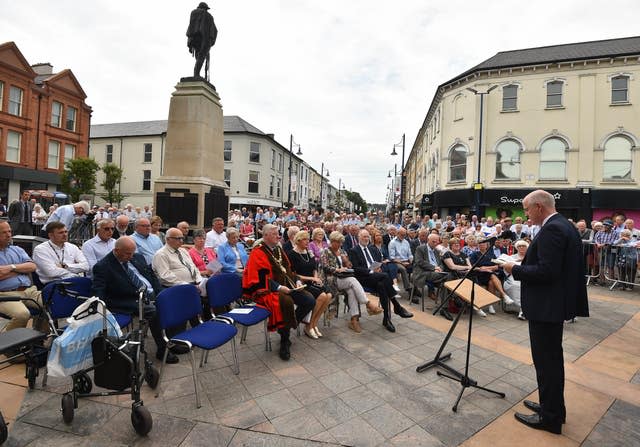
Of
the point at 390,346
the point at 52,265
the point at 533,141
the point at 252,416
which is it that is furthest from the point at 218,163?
the point at 533,141

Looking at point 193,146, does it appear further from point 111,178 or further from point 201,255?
point 111,178

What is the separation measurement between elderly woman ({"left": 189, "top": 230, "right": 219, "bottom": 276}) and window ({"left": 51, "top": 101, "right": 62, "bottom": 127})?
99.8 ft

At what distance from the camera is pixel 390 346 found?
488 cm

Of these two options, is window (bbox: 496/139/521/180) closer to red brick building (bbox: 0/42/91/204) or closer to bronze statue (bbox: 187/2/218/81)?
bronze statue (bbox: 187/2/218/81)

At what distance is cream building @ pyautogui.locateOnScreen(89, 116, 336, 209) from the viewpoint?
37125 millimetres

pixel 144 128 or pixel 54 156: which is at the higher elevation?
pixel 144 128

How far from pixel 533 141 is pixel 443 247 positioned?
56.7ft

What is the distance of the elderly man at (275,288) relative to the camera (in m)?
4.48

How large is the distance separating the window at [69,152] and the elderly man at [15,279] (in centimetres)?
3150

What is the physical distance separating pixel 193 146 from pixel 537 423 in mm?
10697

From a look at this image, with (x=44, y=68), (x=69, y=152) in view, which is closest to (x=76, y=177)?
(x=69, y=152)

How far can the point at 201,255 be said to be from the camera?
6.48 metres

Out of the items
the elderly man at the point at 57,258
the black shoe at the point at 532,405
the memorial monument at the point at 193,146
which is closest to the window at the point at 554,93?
the memorial monument at the point at 193,146

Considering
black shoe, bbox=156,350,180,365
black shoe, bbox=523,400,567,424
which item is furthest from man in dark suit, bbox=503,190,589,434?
black shoe, bbox=156,350,180,365
